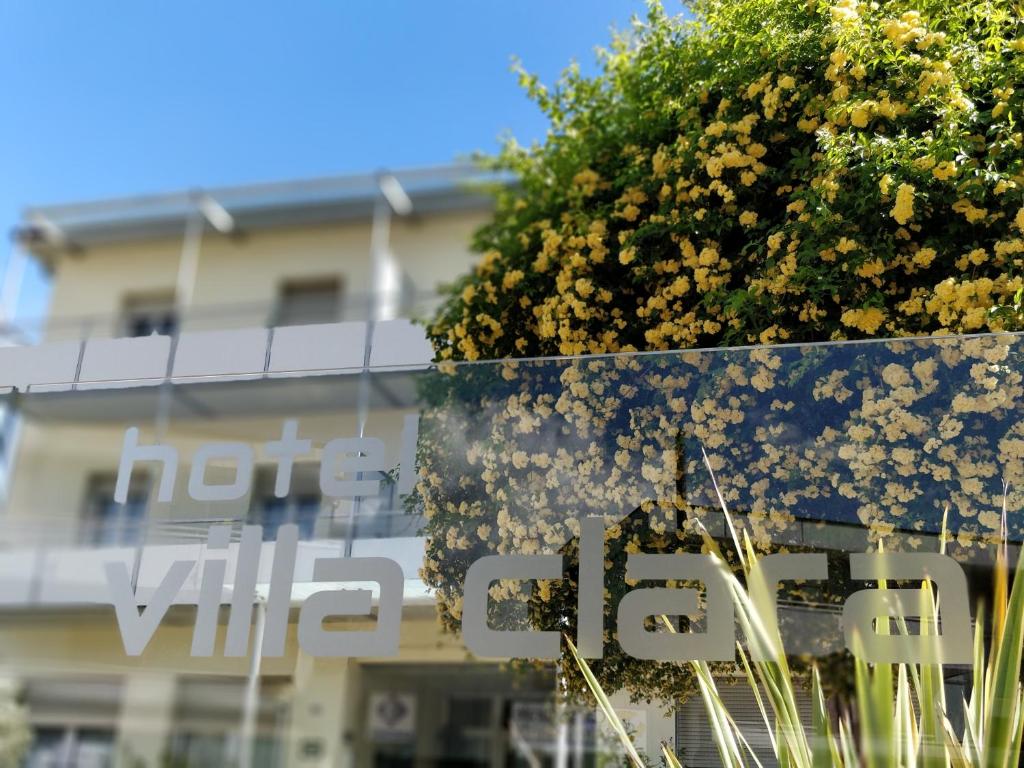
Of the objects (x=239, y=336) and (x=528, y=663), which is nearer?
(x=528, y=663)

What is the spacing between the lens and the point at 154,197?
5.44 metres

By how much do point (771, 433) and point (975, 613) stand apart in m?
0.51

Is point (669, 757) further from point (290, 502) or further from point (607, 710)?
point (290, 502)

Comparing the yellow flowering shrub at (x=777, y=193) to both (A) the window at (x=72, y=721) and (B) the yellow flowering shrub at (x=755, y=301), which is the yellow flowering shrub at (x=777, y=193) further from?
(A) the window at (x=72, y=721)

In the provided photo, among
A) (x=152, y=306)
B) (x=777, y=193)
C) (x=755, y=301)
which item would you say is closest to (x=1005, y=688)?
(x=755, y=301)

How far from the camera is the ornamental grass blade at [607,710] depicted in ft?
6.42

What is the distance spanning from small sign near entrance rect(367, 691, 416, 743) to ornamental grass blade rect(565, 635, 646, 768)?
36 centimetres

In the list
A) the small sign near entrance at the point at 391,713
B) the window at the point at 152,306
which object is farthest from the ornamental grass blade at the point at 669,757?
the window at the point at 152,306

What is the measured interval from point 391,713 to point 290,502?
518mm

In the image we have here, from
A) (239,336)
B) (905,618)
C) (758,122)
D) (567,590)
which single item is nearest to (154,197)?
(239,336)

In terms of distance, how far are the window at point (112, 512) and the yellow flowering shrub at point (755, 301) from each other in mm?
683

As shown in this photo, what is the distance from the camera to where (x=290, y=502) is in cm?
225

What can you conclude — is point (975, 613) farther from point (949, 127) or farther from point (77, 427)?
point (77, 427)

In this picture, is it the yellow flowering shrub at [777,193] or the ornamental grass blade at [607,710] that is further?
the yellow flowering shrub at [777,193]
